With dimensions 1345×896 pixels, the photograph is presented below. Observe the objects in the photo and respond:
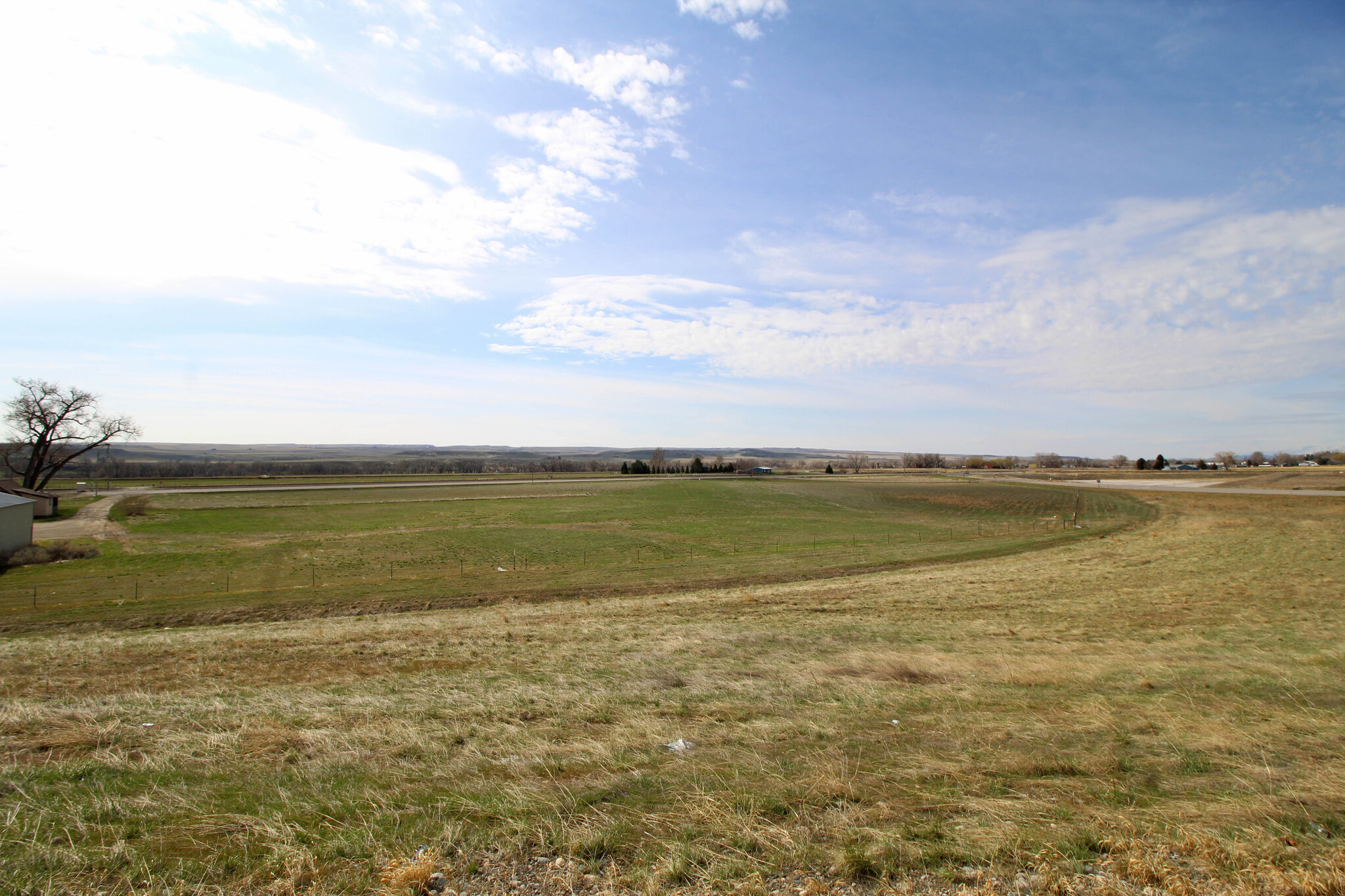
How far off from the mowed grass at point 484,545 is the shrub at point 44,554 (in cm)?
113

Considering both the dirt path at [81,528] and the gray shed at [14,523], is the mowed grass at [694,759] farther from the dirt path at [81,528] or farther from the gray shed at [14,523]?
the dirt path at [81,528]

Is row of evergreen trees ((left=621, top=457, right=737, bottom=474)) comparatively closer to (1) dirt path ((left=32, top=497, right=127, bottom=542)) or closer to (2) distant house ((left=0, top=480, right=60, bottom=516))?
(1) dirt path ((left=32, top=497, right=127, bottom=542))

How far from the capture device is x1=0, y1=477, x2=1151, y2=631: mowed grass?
2473 centimetres

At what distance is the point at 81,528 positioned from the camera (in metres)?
45.8

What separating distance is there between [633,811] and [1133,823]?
4.57 meters

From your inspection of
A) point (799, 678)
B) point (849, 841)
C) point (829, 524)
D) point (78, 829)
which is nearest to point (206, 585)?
point (78, 829)

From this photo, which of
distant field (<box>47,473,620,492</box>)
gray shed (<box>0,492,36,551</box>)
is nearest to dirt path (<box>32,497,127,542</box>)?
gray shed (<box>0,492,36,551</box>)

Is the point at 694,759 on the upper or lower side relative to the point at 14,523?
upper

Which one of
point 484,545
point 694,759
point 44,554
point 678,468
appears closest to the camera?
point 694,759

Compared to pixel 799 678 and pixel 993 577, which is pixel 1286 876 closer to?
pixel 799 678

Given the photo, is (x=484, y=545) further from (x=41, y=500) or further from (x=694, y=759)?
(x=41, y=500)

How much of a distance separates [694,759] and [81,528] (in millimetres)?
60440

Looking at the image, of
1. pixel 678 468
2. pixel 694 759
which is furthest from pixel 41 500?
pixel 678 468

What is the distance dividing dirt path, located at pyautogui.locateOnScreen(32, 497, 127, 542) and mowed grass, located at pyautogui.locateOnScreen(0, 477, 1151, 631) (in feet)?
6.25
